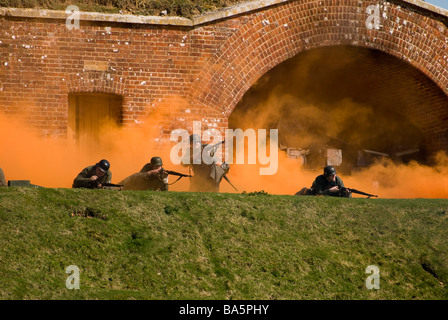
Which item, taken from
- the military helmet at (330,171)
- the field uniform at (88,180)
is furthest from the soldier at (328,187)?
the field uniform at (88,180)

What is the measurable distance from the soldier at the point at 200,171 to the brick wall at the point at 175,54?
2.73ft

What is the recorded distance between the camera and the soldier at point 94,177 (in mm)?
11664

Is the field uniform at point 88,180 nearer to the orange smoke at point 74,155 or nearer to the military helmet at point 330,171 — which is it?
the orange smoke at point 74,155

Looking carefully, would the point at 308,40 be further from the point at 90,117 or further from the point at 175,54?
the point at 90,117

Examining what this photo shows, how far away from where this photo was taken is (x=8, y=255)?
800 centimetres

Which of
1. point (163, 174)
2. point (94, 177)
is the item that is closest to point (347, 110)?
point (163, 174)

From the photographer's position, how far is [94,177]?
461 inches

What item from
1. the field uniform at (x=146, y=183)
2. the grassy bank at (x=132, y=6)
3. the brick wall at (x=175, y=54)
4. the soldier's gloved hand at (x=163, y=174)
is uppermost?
the grassy bank at (x=132, y=6)

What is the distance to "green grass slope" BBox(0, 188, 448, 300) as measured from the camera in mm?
7996

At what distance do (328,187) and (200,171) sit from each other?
2.68 meters
